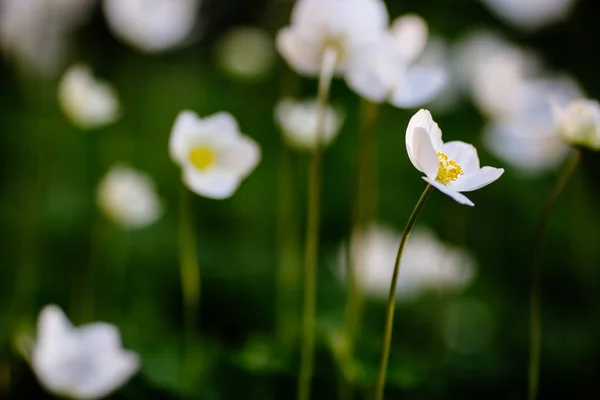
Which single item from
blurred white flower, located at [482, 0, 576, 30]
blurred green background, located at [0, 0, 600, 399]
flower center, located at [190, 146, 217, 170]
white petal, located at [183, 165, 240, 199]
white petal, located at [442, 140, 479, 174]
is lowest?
blurred green background, located at [0, 0, 600, 399]

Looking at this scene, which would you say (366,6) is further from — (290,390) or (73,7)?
(73,7)

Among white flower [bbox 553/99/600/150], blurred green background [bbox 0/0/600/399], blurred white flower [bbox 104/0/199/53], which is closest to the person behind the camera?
white flower [bbox 553/99/600/150]

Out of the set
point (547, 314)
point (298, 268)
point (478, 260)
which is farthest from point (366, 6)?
point (478, 260)

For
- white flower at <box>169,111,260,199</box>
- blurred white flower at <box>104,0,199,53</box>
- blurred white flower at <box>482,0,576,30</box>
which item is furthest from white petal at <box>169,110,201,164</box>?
blurred white flower at <box>482,0,576,30</box>

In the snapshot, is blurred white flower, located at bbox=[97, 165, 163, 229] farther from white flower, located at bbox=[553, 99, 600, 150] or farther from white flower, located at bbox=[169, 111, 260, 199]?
white flower, located at bbox=[553, 99, 600, 150]

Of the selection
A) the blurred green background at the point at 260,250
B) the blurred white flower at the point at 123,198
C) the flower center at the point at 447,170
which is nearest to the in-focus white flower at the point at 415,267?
the blurred green background at the point at 260,250

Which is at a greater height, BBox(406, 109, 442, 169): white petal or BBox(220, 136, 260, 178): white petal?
BBox(406, 109, 442, 169): white petal
